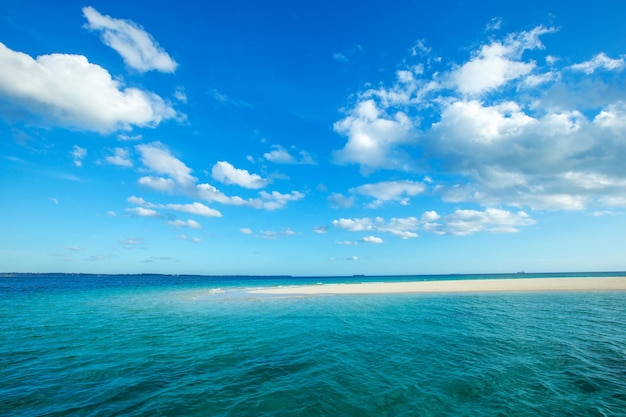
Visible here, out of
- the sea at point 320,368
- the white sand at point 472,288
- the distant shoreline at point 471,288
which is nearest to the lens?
the sea at point 320,368

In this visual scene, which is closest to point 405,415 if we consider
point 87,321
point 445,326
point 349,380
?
point 349,380

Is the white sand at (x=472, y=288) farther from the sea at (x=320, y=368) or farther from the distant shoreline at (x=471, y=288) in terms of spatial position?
the sea at (x=320, y=368)

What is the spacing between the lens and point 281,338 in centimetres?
1781

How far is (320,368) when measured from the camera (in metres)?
12.3

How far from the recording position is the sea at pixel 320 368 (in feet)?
28.9

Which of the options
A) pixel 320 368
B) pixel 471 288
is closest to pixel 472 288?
pixel 471 288

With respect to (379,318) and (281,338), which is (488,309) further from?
(281,338)

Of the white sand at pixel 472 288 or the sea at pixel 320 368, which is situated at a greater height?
the white sand at pixel 472 288

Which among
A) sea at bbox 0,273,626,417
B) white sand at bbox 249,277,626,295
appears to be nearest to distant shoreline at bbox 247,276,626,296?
white sand at bbox 249,277,626,295

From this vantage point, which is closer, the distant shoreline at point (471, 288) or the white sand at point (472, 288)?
the distant shoreline at point (471, 288)

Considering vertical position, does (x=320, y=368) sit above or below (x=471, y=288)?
below

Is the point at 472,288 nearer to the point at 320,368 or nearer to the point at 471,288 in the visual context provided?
the point at 471,288

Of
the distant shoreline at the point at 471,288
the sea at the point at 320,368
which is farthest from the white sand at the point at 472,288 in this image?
the sea at the point at 320,368

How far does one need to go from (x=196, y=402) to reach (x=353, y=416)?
207 inches
